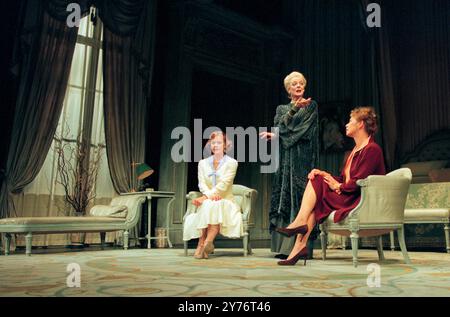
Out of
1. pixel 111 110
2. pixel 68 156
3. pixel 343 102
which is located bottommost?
pixel 68 156

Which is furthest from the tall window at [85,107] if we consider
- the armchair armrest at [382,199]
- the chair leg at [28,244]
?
the armchair armrest at [382,199]

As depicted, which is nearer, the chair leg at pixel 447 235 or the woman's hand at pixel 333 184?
the woman's hand at pixel 333 184

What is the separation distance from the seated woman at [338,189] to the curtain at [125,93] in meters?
3.67

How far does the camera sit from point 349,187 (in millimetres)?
3555

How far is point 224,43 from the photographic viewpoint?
26.5ft

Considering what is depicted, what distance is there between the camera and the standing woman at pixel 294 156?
13.1ft

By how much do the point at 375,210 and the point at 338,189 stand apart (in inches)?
12.4

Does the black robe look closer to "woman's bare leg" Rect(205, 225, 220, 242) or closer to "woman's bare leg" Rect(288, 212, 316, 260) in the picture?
"woman's bare leg" Rect(288, 212, 316, 260)

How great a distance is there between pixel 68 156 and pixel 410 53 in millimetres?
5816

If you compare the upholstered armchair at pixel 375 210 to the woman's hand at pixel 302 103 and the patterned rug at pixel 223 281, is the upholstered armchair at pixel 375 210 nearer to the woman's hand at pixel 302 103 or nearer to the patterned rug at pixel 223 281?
the patterned rug at pixel 223 281

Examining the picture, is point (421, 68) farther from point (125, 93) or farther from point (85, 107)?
point (85, 107)

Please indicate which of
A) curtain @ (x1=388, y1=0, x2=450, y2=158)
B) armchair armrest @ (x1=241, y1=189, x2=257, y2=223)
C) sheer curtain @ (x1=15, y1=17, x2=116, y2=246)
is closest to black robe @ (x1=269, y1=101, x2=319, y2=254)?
armchair armrest @ (x1=241, y1=189, x2=257, y2=223)
